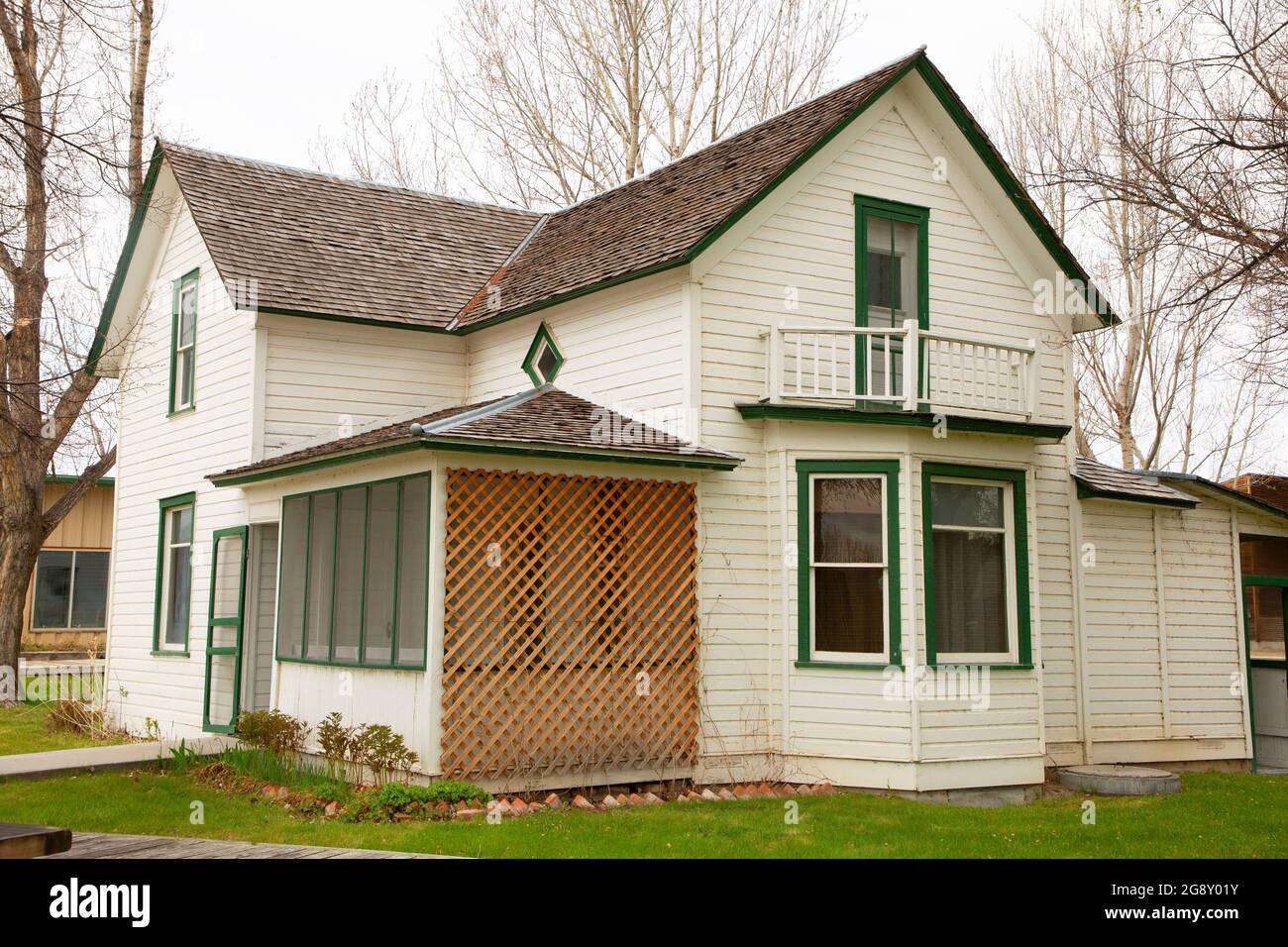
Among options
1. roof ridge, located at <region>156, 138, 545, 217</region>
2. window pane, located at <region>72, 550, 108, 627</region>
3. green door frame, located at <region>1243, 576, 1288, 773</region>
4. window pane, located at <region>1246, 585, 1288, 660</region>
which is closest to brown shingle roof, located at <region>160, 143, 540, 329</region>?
roof ridge, located at <region>156, 138, 545, 217</region>

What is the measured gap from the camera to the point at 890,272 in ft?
48.0

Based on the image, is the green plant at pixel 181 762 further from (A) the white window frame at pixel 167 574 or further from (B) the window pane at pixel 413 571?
(A) the white window frame at pixel 167 574

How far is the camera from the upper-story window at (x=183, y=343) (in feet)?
57.0

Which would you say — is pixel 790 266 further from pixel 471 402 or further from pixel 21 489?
pixel 21 489

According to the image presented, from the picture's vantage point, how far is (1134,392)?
2786cm

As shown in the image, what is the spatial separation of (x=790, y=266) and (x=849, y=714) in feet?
15.6

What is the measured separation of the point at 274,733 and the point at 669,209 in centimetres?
719

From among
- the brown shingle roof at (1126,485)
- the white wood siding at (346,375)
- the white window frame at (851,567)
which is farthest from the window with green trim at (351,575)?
the brown shingle roof at (1126,485)

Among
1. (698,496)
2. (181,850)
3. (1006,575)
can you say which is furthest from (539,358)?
(181,850)

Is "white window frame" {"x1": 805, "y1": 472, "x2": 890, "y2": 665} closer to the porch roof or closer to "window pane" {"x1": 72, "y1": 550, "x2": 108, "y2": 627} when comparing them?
the porch roof

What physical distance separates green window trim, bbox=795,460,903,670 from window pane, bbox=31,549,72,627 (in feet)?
73.3

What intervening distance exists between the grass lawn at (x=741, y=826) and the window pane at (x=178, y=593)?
4012mm

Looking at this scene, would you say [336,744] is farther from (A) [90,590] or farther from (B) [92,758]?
(A) [90,590]
